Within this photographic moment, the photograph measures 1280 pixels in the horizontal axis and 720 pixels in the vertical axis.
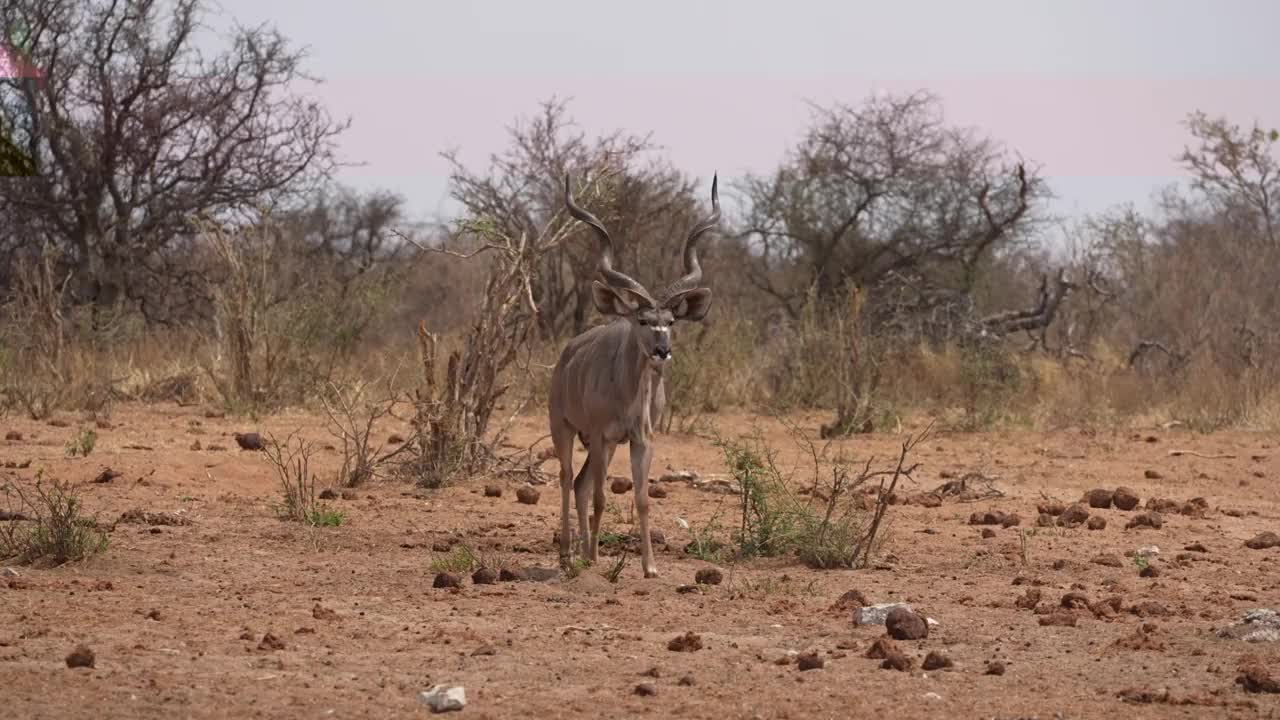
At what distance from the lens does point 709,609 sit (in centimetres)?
727

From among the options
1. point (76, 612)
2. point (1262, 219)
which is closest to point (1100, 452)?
point (76, 612)

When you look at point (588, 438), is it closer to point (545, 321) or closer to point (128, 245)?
point (545, 321)

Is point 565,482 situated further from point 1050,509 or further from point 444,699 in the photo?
point 1050,509

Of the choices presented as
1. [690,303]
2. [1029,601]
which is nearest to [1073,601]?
[1029,601]

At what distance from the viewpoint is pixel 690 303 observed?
8.47m

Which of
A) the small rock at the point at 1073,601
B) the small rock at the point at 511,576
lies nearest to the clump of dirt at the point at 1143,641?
the small rock at the point at 1073,601

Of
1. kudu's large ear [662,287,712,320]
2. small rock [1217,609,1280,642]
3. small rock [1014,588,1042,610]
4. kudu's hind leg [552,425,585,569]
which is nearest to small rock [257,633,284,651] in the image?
kudu's hind leg [552,425,585,569]

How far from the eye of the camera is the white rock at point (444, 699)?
537cm

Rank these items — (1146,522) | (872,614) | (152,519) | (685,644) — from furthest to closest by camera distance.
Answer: (1146,522) < (152,519) < (872,614) < (685,644)

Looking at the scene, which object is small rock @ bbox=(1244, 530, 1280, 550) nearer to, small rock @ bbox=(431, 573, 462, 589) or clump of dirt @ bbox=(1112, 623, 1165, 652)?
clump of dirt @ bbox=(1112, 623, 1165, 652)

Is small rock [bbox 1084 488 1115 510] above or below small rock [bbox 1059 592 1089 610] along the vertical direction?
above

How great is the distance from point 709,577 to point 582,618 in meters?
0.99

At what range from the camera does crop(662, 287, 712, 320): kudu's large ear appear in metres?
8.32

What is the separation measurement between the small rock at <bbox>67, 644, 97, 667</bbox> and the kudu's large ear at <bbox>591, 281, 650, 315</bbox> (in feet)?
10.8
